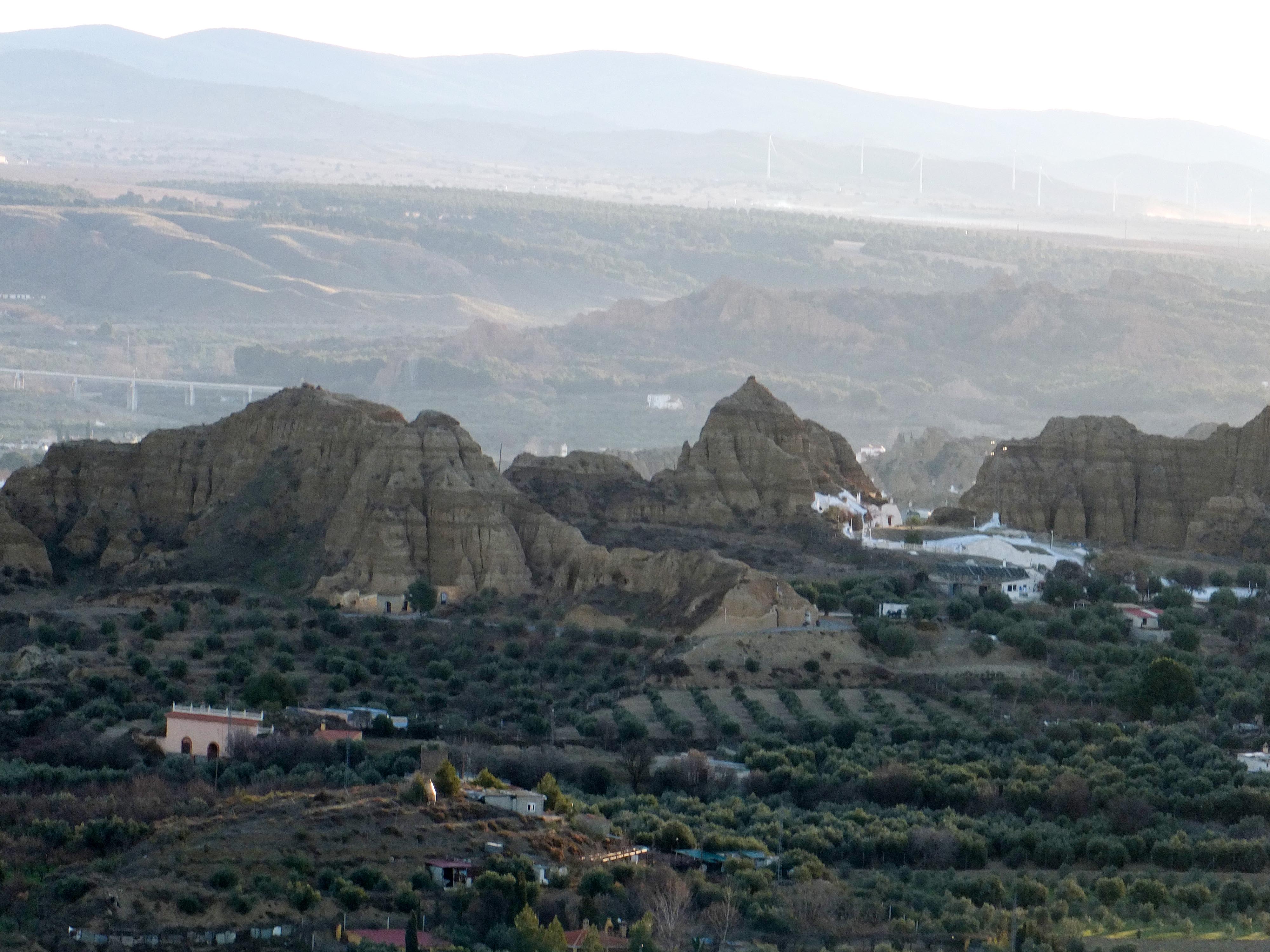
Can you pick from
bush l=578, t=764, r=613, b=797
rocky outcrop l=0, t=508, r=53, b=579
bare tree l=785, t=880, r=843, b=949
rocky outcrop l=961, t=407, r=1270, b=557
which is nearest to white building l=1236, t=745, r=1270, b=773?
bush l=578, t=764, r=613, b=797

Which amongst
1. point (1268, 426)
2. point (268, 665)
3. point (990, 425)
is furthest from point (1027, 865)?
point (990, 425)

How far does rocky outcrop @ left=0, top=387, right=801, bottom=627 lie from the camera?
228 feet

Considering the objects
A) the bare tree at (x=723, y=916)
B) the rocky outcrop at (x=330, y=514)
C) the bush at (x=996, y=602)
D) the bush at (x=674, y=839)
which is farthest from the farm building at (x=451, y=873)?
the bush at (x=996, y=602)

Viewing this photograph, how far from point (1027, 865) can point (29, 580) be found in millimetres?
37546

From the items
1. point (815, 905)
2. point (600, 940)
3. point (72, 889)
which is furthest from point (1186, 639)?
point (72, 889)

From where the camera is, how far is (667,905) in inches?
1457

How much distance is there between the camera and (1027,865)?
42.7 meters

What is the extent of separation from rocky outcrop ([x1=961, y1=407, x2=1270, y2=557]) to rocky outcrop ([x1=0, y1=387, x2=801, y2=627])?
705 inches

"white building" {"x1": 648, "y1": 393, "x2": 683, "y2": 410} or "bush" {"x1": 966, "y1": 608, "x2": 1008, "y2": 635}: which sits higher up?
"bush" {"x1": 966, "y1": 608, "x2": 1008, "y2": 635}

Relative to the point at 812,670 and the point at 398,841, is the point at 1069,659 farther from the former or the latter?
the point at 398,841

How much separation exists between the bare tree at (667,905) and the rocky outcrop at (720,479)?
4002cm

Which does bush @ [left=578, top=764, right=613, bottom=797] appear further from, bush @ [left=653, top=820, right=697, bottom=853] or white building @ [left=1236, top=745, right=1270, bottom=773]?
white building @ [left=1236, top=745, right=1270, bottom=773]

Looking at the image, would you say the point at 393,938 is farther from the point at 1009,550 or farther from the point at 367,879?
the point at 1009,550

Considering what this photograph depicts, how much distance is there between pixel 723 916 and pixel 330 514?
38.7 meters
